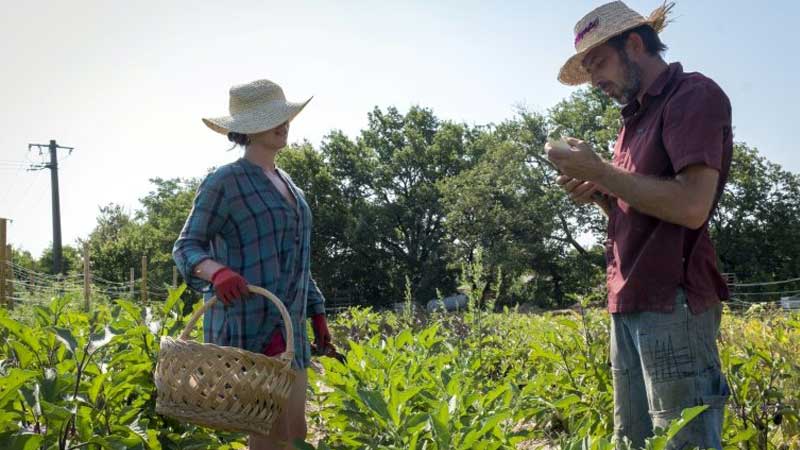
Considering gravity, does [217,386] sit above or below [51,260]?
below

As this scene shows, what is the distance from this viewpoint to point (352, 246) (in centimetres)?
4181

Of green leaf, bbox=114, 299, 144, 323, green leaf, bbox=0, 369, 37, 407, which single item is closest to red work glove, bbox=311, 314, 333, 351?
green leaf, bbox=114, 299, 144, 323

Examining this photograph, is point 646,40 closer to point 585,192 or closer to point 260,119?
point 585,192

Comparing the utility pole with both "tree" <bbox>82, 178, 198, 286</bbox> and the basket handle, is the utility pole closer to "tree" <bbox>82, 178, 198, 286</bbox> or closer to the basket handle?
"tree" <bbox>82, 178, 198, 286</bbox>

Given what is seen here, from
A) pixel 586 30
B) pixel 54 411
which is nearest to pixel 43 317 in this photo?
pixel 54 411

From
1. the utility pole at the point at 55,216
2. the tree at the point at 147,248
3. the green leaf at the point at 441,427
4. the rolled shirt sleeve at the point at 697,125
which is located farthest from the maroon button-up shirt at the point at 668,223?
the tree at the point at 147,248

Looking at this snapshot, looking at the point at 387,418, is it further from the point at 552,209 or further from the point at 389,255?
the point at 389,255

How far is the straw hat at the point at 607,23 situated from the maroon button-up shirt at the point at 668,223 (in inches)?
8.3

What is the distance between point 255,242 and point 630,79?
1.49m

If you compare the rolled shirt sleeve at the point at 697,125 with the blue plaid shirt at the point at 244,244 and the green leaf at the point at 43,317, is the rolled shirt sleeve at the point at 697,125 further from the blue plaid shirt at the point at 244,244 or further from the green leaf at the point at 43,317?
the green leaf at the point at 43,317

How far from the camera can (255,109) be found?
9.64ft

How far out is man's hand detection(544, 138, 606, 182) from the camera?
2170 mm

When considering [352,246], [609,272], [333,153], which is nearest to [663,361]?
[609,272]

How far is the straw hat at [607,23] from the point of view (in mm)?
2355
